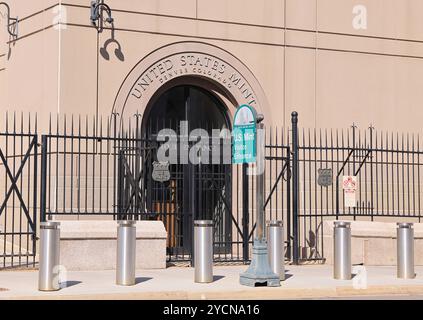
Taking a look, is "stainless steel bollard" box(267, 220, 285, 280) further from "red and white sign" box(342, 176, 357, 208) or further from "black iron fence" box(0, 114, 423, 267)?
"red and white sign" box(342, 176, 357, 208)

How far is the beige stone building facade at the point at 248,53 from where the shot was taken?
61.9ft

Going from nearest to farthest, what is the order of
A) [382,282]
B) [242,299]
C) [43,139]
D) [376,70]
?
[242,299] < [382,282] < [43,139] < [376,70]

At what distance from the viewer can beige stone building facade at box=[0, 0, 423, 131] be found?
61.9ft

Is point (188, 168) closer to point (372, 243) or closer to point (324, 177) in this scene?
point (324, 177)

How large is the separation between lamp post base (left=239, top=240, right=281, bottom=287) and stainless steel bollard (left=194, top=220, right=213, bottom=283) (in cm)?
67

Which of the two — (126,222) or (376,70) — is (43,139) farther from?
(376,70)

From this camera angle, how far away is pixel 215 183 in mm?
20172

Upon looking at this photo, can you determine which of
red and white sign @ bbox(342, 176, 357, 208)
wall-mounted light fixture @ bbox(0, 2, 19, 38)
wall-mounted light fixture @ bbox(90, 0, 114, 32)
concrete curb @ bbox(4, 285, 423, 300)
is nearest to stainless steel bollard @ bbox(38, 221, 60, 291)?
concrete curb @ bbox(4, 285, 423, 300)

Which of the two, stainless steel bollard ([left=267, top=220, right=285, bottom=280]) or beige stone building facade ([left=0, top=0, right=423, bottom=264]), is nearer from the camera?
stainless steel bollard ([left=267, top=220, right=285, bottom=280])

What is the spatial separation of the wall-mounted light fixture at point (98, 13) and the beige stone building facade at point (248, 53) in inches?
6.4

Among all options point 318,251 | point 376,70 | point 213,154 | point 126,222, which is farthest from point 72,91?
point 376,70

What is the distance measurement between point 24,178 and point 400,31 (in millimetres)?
11662

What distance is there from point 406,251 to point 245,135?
4.21 meters

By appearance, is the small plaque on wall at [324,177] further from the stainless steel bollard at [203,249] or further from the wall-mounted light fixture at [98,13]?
the wall-mounted light fixture at [98,13]
